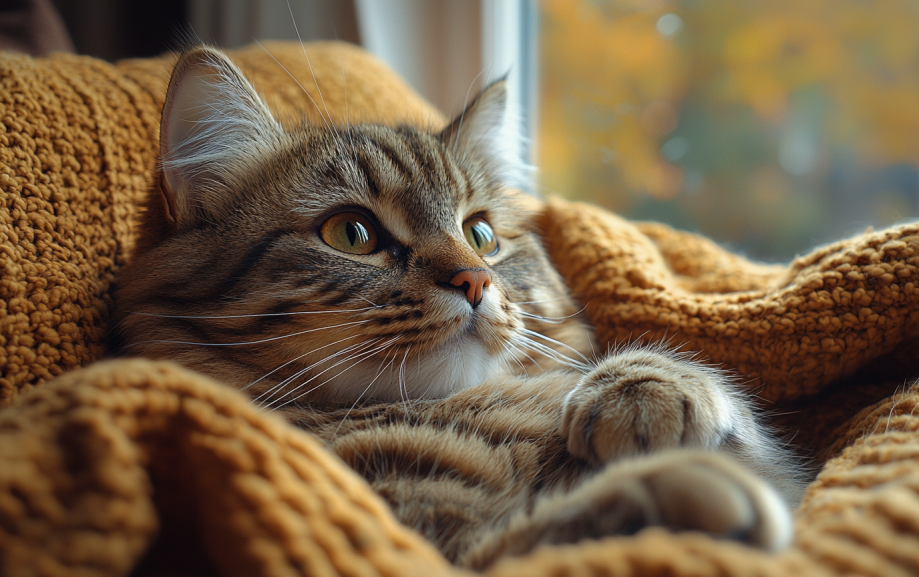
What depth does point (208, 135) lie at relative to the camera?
94 cm

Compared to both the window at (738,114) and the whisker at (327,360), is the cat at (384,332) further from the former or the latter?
the window at (738,114)

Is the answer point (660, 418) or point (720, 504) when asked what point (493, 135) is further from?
point (720, 504)

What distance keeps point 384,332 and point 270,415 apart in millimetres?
246

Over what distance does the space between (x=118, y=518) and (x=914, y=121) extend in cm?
182

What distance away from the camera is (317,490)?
0.44 m

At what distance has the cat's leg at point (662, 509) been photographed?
17.8 inches

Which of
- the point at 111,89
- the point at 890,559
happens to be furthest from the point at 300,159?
the point at 890,559

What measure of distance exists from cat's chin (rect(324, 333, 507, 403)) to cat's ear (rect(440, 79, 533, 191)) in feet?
1.70

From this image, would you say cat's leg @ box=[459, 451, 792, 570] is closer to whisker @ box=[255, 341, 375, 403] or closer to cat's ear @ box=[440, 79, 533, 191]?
whisker @ box=[255, 341, 375, 403]

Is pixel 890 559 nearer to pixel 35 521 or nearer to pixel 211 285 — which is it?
pixel 35 521

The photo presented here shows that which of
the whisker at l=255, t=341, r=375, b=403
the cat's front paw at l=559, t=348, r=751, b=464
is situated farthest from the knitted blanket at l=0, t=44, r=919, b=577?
the whisker at l=255, t=341, r=375, b=403

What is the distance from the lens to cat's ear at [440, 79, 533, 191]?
4.06 ft

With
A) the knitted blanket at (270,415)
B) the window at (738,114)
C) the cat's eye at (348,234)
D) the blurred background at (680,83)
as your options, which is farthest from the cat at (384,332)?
the window at (738,114)

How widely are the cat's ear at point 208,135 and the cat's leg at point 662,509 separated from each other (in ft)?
2.36
